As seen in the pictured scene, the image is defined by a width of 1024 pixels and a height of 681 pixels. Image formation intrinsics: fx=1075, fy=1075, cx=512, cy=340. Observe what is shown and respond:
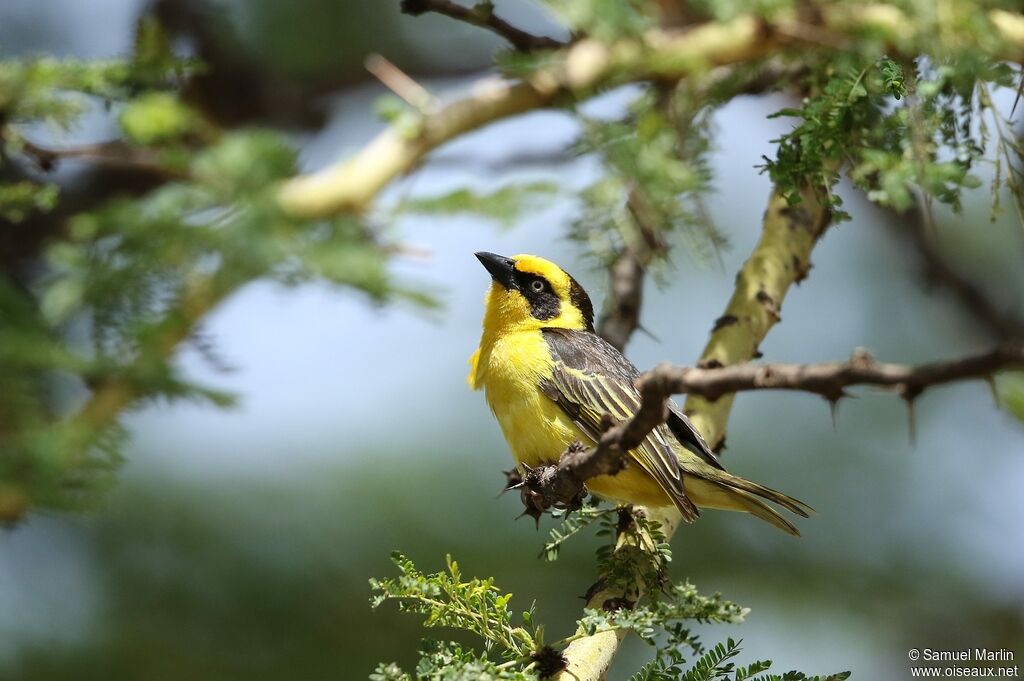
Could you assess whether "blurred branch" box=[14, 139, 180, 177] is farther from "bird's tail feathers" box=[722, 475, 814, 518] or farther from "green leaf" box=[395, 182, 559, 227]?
"bird's tail feathers" box=[722, 475, 814, 518]

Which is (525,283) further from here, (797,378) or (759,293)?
(797,378)

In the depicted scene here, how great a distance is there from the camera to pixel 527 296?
4711mm

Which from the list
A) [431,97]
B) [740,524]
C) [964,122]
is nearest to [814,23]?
[964,122]

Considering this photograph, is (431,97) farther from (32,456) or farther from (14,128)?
(32,456)

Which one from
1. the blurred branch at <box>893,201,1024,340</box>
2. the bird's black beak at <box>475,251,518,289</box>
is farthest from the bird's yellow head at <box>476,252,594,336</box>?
the blurred branch at <box>893,201,1024,340</box>

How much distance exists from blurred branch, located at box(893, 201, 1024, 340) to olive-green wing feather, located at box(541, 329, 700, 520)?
182 cm

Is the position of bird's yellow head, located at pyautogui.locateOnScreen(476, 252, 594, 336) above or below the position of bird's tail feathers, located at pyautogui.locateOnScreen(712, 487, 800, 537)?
above

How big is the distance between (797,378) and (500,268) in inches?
125

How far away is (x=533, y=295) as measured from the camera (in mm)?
4734

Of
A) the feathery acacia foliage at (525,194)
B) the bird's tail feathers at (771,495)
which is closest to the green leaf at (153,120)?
the feathery acacia foliage at (525,194)

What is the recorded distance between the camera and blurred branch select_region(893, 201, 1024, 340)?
16.9ft

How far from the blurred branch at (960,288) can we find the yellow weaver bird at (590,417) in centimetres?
184

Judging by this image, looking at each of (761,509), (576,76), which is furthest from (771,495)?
(576,76)

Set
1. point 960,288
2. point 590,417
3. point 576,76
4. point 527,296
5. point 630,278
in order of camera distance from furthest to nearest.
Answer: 1. point 960,288
2. point 527,296
3. point 630,278
4. point 590,417
5. point 576,76
